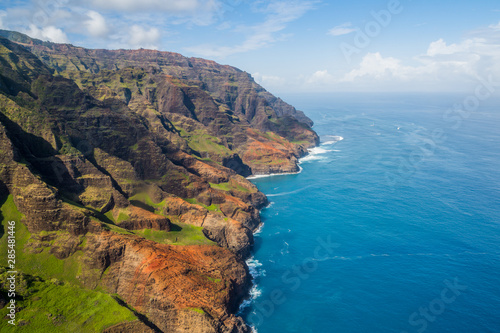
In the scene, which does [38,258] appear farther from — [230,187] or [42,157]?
[230,187]

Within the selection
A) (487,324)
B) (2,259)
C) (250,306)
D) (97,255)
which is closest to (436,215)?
(487,324)

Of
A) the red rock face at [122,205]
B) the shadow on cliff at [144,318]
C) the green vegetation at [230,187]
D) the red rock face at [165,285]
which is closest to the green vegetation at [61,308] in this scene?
the red rock face at [122,205]

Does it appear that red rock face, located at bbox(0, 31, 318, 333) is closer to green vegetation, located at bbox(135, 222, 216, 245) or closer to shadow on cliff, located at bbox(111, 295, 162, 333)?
shadow on cliff, located at bbox(111, 295, 162, 333)

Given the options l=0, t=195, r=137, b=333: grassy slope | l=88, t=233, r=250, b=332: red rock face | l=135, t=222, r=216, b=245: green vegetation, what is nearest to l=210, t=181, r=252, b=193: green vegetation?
l=135, t=222, r=216, b=245: green vegetation

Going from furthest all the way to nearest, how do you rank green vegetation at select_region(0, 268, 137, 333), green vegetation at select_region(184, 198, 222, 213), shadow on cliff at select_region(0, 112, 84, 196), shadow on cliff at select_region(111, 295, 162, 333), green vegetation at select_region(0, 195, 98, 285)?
1. green vegetation at select_region(184, 198, 222, 213)
2. shadow on cliff at select_region(0, 112, 84, 196)
3. green vegetation at select_region(0, 195, 98, 285)
4. shadow on cliff at select_region(111, 295, 162, 333)
5. green vegetation at select_region(0, 268, 137, 333)

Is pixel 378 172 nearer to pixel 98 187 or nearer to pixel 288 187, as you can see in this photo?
pixel 288 187

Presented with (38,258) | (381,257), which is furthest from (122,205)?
(381,257)
